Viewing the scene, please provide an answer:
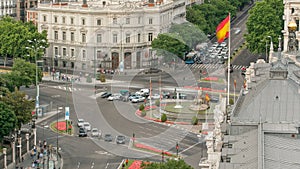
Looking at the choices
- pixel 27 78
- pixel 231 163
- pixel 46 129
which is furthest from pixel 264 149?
pixel 27 78

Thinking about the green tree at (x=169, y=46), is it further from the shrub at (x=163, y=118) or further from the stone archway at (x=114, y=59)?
the shrub at (x=163, y=118)

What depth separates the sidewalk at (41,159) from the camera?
116m

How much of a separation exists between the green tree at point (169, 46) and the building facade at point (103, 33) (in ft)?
10.5

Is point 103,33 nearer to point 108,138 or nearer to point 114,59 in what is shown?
point 114,59

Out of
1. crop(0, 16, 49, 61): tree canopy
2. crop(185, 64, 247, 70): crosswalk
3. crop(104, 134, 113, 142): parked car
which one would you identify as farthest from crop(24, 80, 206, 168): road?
crop(185, 64, 247, 70): crosswalk

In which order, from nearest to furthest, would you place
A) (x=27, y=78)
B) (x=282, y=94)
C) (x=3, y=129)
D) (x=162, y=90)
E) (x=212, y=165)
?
(x=212, y=165) < (x=282, y=94) < (x=3, y=129) < (x=27, y=78) < (x=162, y=90)

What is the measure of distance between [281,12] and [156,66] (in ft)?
103

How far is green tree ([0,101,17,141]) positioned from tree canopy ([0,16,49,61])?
2431 inches

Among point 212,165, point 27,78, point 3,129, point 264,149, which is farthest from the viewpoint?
point 27,78

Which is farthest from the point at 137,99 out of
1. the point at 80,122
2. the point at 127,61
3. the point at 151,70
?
the point at 127,61

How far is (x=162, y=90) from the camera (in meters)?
165

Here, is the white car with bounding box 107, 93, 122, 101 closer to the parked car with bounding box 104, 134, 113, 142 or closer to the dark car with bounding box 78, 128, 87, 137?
the dark car with bounding box 78, 128, 87, 137

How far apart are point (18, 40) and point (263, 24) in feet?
179

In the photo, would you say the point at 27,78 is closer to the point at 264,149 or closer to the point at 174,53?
the point at 174,53
